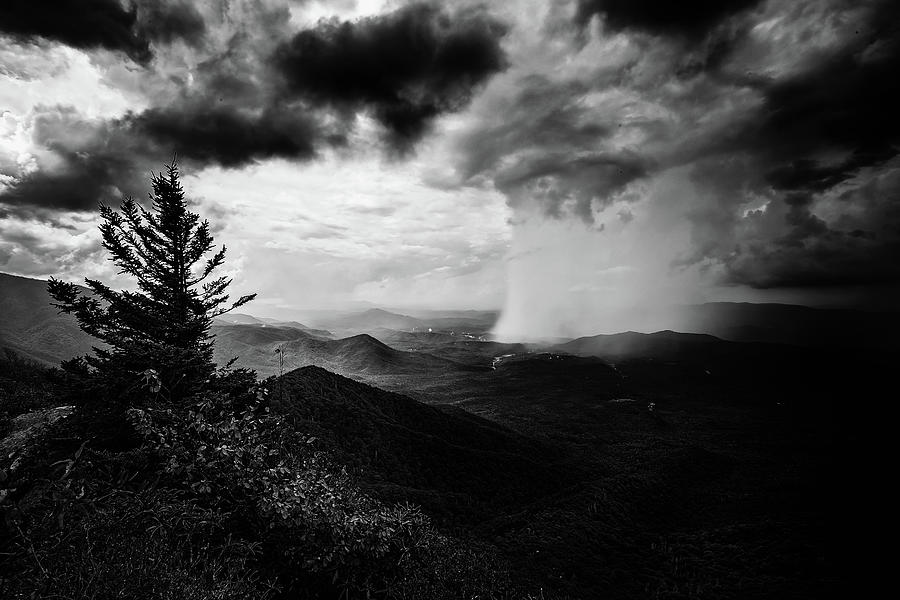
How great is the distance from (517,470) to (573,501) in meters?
5.17

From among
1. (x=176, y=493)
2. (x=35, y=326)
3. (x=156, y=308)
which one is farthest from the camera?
(x=35, y=326)

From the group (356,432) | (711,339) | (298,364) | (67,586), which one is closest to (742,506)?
(356,432)

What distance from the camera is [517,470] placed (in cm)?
2941

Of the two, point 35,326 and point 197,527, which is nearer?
point 197,527

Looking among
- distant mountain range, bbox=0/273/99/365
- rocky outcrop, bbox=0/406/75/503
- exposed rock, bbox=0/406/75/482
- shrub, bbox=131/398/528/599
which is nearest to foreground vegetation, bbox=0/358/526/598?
shrub, bbox=131/398/528/599

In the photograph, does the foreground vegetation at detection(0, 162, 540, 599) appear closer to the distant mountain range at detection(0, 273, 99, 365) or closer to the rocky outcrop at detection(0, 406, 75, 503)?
the rocky outcrop at detection(0, 406, 75, 503)

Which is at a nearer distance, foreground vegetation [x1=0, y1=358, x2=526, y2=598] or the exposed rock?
foreground vegetation [x1=0, y1=358, x2=526, y2=598]

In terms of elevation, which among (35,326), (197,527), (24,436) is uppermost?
(35,326)

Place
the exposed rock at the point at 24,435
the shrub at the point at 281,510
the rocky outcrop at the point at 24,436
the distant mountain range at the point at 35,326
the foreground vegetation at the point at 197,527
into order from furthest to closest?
the distant mountain range at the point at 35,326 → the exposed rock at the point at 24,435 → the rocky outcrop at the point at 24,436 → the shrub at the point at 281,510 → the foreground vegetation at the point at 197,527

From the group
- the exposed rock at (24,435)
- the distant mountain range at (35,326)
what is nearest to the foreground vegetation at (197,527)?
the exposed rock at (24,435)

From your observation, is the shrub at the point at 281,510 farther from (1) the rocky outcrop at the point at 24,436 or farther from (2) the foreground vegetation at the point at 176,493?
(1) the rocky outcrop at the point at 24,436

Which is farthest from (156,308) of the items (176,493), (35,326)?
(35,326)

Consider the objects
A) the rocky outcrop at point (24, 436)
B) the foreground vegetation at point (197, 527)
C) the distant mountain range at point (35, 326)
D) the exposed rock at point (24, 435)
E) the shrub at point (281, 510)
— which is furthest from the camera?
the distant mountain range at point (35, 326)

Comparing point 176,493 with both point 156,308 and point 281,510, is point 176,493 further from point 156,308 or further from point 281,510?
point 156,308
